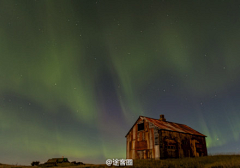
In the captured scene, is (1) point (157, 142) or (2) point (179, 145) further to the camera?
(2) point (179, 145)

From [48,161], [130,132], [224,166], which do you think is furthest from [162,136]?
[48,161]

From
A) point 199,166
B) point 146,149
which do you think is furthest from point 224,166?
point 146,149

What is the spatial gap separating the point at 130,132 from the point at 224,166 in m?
14.9

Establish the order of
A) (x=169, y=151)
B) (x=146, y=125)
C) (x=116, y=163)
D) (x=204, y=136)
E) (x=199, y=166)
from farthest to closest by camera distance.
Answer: (x=204, y=136) < (x=146, y=125) < (x=169, y=151) < (x=116, y=163) < (x=199, y=166)

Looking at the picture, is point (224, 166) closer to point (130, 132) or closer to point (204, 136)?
point (130, 132)

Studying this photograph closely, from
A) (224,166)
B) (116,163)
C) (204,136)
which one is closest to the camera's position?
(224,166)

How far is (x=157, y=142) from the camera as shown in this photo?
75.6ft

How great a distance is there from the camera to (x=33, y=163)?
23.1m

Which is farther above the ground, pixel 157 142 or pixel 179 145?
pixel 157 142

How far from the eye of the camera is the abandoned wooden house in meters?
23.0

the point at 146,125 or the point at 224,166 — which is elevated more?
the point at 146,125

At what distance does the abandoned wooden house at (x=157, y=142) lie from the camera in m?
23.0

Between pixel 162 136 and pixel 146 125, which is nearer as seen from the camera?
pixel 162 136

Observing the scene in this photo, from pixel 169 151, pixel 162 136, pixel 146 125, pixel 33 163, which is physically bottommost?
pixel 33 163
